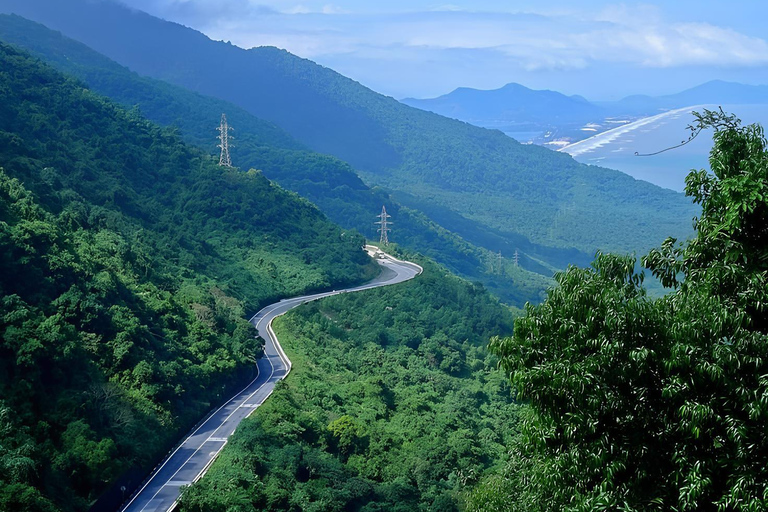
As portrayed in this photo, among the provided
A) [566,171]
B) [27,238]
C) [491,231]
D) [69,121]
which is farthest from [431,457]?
[566,171]

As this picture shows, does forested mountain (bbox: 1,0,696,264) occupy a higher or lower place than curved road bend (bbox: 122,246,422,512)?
higher

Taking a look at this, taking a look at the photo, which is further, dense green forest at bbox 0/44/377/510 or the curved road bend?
the curved road bend

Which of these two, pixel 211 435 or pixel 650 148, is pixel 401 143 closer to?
pixel 650 148

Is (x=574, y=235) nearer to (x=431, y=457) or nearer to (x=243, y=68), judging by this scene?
(x=243, y=68)

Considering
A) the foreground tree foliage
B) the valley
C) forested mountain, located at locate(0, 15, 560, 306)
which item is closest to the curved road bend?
the valley

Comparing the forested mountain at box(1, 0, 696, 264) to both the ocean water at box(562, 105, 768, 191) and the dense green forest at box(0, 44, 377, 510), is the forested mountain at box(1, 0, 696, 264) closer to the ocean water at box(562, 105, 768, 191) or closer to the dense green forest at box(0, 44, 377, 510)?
the ocean water at box(562, 105, 768, 191)

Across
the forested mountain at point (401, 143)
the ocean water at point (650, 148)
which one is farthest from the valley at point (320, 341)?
the ocean water at point (650, 148)
